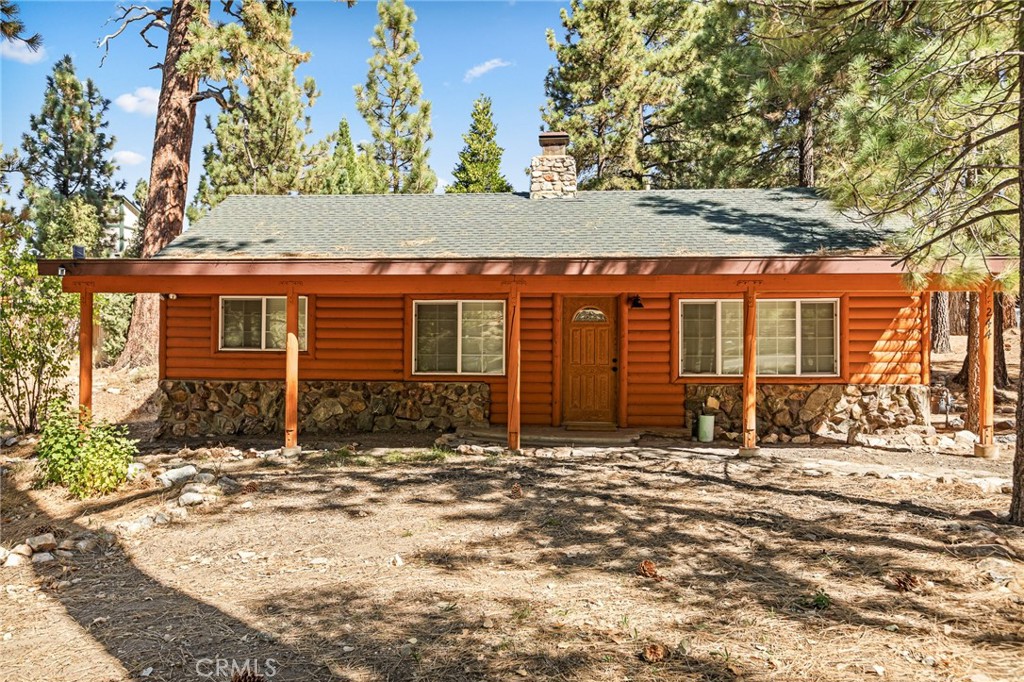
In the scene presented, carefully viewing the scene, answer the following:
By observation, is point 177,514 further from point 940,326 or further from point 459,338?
point 940,326

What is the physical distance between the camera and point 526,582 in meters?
3.76

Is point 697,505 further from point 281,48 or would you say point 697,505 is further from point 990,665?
point 281,48

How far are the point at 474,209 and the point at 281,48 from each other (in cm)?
588

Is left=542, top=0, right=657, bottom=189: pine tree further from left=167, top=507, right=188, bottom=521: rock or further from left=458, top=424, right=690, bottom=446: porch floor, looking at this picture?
left=167, top=507, right=188, bottom=521: rock

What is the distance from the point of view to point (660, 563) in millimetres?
4074

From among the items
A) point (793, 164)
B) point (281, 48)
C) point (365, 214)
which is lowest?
point (365, 214)

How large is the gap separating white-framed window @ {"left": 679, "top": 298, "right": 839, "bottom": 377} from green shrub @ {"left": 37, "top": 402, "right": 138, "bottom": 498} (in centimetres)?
744

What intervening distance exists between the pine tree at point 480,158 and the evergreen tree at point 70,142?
46.2 feet

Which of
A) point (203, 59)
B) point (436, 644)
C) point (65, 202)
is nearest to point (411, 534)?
point (436, 644)

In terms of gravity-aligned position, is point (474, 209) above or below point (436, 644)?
above

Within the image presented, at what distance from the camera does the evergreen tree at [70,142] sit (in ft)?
74.5

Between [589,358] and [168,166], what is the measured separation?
10.1 metres

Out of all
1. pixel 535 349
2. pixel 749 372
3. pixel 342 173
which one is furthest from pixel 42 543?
pixel 342 173

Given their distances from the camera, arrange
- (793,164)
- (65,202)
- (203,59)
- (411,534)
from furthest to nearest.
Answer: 1. (65,202)
2. (793,164)
3. (203,59)
4. (411,534)
